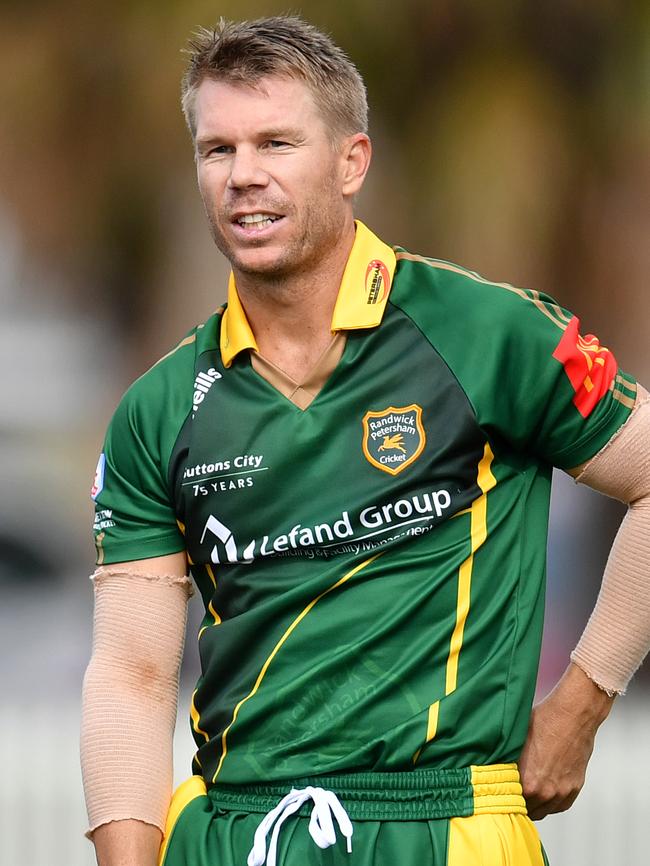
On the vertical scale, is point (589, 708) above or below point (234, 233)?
below

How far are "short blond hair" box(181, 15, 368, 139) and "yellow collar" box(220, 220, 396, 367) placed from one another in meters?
0.15

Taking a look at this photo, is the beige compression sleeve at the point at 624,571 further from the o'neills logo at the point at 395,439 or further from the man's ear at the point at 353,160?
the man's ear at the point at 353,160

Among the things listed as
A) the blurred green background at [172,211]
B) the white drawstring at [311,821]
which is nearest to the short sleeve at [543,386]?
the white drawstring at [311,821]

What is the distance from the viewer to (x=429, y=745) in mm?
1829

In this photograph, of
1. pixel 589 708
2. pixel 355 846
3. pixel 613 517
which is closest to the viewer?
pixel 355 846

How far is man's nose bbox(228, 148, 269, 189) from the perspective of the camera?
1.88 meters

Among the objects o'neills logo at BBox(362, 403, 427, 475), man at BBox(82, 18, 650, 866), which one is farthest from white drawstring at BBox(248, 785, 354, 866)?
o'neills logo at BBox(362, 403, 427, 475)

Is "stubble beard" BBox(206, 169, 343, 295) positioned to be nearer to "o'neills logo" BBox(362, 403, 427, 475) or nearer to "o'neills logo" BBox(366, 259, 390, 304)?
"o'neills logo" BBox(366, 259, 390, 304)

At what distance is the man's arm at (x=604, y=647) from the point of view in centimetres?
195

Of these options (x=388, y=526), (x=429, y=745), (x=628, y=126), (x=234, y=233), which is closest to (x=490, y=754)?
(x=429, y=745)

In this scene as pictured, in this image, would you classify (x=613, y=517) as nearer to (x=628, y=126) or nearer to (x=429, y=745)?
(x=628, y=126)

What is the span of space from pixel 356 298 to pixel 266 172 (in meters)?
0.19

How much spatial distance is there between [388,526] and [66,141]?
2.67 metres

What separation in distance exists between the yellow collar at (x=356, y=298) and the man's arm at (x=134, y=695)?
283mm
